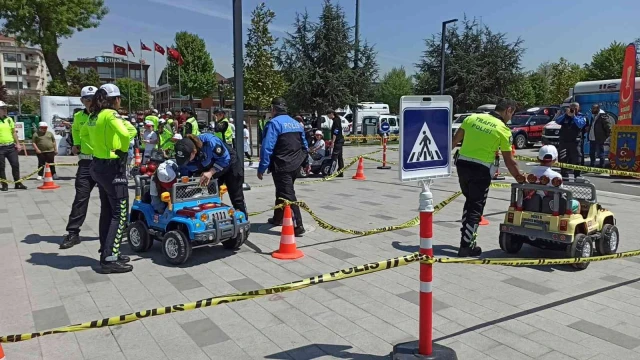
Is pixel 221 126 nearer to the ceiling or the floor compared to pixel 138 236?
nearer to the ceiling

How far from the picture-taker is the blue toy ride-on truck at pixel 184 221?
5691mm

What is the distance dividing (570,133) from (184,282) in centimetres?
1010

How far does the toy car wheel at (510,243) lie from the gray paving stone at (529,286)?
2.85 feet

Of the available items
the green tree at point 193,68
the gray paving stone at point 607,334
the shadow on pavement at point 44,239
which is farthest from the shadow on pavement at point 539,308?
the green tree at point 193,68

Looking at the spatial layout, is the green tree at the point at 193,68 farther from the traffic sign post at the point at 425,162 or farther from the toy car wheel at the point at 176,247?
the traffic sign post at the point at 425,162

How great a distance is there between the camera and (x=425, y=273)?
124 inches

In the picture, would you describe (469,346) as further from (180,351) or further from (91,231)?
(91,231)

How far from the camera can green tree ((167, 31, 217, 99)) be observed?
59.1 m

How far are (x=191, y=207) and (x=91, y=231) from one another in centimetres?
266

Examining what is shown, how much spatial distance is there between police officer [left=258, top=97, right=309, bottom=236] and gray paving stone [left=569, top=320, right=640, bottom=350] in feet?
13.4

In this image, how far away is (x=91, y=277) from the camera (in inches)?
214

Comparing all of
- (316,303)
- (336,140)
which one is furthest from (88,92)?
(336,140)

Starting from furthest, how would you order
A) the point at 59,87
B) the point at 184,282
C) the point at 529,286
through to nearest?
the point at 59,87
the point at 184,282
the point at 529,286

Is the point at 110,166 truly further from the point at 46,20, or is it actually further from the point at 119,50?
the point at 119,50
